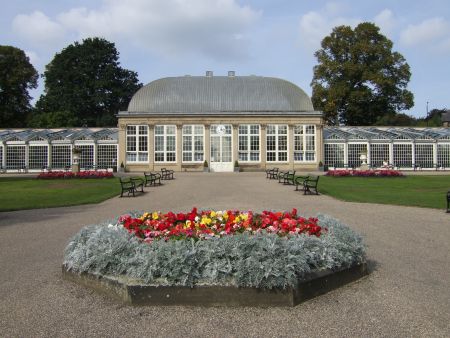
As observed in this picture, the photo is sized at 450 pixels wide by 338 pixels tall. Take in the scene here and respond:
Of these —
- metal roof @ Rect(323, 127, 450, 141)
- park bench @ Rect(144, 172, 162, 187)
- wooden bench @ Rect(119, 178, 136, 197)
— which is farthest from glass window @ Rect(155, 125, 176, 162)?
wooden bench @ Rect(119, 178, 136, 197)

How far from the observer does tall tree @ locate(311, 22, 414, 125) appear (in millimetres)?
48375

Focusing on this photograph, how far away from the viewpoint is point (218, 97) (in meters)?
41.9

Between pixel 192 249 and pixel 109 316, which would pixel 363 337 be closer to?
pixel 192 249

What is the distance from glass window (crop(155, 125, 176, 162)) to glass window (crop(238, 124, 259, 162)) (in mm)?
6506

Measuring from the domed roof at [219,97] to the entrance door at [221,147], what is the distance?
1.90 m

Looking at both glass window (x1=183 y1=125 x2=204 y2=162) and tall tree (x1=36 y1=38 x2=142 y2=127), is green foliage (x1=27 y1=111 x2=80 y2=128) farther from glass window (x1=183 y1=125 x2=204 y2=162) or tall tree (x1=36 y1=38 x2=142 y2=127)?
glass window (x1=183 y1=125 x2=204 y2=162)

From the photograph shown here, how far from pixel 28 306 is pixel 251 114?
35838mm

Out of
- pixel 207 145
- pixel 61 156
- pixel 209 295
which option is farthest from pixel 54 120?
pixel 209 295

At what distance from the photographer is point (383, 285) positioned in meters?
5.86

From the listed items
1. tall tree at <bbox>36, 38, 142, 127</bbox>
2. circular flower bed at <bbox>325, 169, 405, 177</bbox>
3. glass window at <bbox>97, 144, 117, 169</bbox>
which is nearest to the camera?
circular flower bed at <bbox>325, 169, 405, 177</bbox>

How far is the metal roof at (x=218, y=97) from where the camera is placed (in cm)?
4116

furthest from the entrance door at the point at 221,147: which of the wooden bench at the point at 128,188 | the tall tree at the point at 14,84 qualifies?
the tall tree at the point at 14,84

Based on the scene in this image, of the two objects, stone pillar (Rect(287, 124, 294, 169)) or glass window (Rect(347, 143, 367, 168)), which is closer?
stone pillar (Rect(287, 124, 294, 169))

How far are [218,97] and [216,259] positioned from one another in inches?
1483
